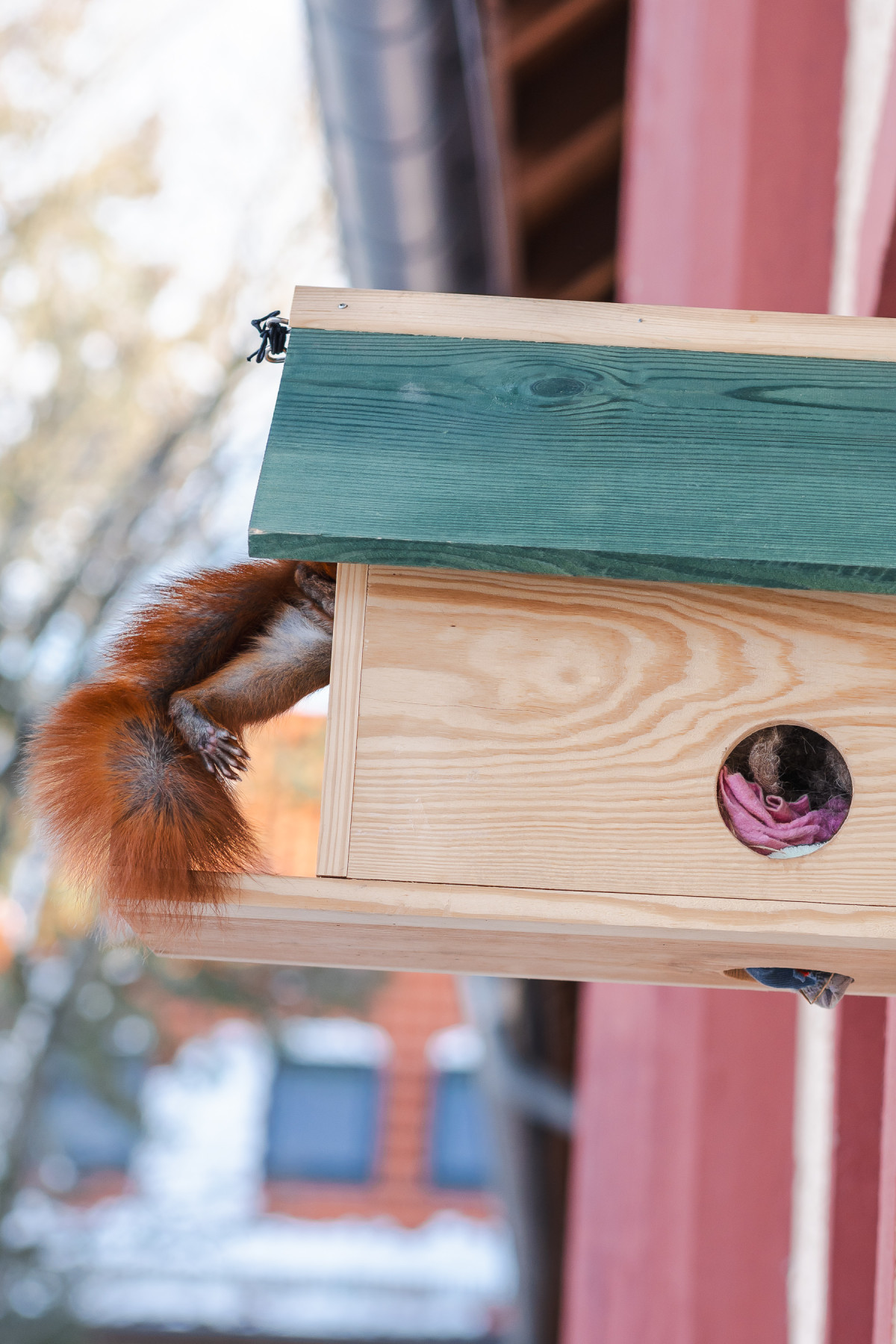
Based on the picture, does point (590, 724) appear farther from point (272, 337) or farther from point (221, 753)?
point (272, 337)

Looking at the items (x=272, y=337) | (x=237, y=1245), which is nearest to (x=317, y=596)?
(x=272, y=337)

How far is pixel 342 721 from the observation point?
913mm

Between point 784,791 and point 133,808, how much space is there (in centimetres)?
49

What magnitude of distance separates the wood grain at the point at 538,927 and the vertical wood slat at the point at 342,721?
0.03 m

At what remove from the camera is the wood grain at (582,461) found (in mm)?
858

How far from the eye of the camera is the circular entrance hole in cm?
90

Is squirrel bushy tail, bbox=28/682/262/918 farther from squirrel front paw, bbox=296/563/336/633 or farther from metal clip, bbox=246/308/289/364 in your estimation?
metal clip, bbox=246/308/289/364

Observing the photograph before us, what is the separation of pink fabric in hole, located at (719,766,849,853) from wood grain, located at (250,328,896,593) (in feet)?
0.53

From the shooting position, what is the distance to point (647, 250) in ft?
11.2

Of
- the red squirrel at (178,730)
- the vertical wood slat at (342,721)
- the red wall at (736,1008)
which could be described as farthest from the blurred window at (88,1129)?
the vertical wood slat at (342,721)

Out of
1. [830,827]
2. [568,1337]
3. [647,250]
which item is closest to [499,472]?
[830,827]

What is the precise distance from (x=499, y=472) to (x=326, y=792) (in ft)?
0.86

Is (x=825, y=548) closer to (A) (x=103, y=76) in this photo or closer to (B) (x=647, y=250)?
(B) (x=647, y=250)

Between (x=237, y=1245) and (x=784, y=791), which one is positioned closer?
(x=784, y=791)
